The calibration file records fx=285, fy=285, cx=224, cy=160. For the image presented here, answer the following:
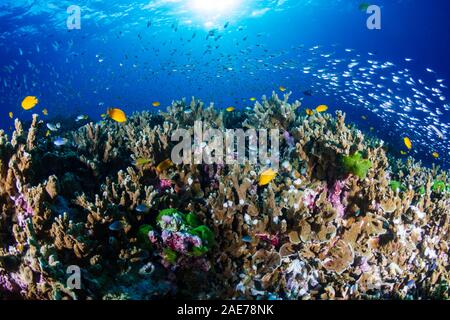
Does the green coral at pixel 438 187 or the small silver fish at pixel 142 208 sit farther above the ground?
the small silver fish at pixel 142 208

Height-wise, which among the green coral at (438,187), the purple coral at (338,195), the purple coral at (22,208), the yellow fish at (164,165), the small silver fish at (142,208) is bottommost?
the green coral at (438,187)

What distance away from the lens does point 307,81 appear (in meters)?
41.8

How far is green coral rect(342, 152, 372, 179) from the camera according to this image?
4500 mm

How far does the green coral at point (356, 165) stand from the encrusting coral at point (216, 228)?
0.02 meters

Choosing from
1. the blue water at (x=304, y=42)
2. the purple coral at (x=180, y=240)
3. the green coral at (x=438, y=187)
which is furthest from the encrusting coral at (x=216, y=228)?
the blue water at (x=304, y=42)

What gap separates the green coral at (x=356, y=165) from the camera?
4500 millimetres

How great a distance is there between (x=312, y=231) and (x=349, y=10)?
30919 millimetres

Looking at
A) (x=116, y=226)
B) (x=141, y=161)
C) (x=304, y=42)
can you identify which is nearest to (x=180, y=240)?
(x=116, y=226)

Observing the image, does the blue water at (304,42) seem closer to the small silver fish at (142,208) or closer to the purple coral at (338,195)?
the purple coral at (338,195)

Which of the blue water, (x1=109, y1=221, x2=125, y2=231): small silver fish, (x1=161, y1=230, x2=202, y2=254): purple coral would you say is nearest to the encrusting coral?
(x1=161, y1=230, x2=202, y2=254): purple coral

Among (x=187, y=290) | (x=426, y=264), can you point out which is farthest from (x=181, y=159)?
(x=426, y=264)

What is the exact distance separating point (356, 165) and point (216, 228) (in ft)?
7.95

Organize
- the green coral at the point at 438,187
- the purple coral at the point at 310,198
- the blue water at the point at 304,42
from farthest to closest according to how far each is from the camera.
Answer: the blue water at the point at 304,42 < the green coral at the point at 438,187 < the purple coral at the point at 310,198

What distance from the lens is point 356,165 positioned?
177 inches
